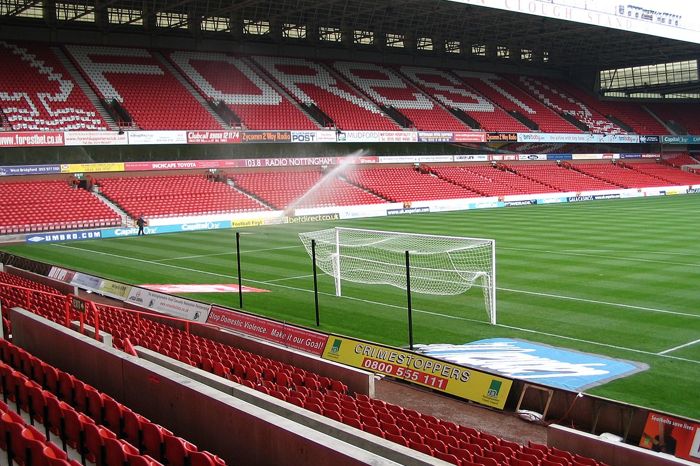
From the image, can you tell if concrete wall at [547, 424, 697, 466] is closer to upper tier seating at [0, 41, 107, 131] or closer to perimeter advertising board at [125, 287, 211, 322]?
perimeter advertising board at [125, 287, 211, 322]

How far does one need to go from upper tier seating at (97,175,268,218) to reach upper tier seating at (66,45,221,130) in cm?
341

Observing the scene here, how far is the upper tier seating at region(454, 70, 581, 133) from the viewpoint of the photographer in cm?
6247

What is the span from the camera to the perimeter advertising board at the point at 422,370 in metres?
10.2

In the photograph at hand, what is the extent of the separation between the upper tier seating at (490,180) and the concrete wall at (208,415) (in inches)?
1789

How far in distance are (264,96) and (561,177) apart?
87.7ft

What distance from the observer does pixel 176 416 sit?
25.1ft

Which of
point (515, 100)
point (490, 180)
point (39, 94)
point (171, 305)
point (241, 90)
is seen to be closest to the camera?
point (171, 305)

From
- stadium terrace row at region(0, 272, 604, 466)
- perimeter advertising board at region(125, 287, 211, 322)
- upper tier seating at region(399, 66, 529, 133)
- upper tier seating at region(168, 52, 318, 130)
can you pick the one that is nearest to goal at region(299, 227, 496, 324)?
perimeter advertising board at region(125, 287, 211, 322)

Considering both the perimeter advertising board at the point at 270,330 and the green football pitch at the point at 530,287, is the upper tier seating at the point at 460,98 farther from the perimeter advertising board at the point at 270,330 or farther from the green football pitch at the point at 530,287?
the perimeter advertising board at the point at 270,330

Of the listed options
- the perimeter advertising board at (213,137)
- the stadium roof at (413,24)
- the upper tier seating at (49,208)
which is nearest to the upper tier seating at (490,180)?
the stadium roof at (413,24)

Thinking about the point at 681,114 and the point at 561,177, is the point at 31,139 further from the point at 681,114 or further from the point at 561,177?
the point at 681,114

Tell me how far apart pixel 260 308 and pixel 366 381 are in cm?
799

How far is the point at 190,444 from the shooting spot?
598cm

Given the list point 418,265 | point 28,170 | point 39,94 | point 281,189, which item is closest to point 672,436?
point 418,265
